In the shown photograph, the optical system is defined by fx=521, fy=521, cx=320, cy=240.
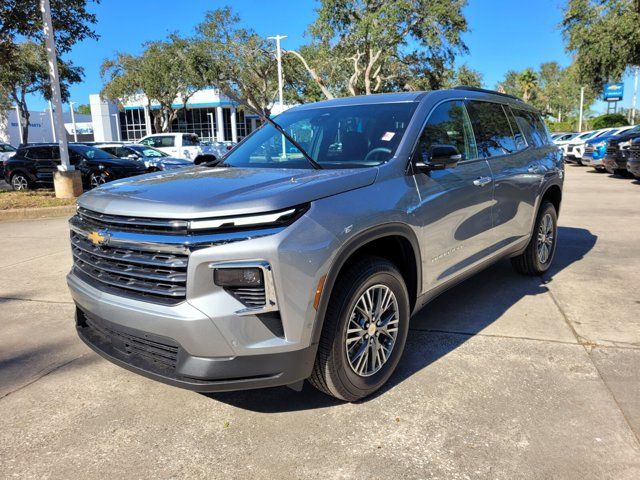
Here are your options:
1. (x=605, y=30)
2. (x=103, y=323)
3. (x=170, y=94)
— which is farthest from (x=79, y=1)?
(x=170, y=94)

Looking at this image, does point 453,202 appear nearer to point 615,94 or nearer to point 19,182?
point 19,182

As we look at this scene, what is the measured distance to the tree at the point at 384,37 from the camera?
24.0m

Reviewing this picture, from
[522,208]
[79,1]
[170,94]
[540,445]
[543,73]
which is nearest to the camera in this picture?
[540,445]

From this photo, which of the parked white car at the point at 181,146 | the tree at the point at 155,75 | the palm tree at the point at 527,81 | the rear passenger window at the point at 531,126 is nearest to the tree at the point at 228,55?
the tree at the point at 155,75

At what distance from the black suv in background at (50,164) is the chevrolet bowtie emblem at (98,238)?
13.0m

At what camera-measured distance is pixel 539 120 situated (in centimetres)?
609

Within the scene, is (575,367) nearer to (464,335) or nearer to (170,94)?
(464,335)

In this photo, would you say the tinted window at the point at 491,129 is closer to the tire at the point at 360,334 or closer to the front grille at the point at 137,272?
the tire at the point at 360,334

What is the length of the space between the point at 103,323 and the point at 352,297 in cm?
141

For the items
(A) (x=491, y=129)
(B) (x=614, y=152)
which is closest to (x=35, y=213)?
(A) (x=491, y=129)

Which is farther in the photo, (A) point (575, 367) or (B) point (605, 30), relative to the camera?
(B) point (605, 30)

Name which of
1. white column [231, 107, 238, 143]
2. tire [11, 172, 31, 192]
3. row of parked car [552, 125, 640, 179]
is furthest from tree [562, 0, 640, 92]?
white column [231, 107, 238, 143]

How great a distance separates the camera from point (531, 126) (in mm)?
5734

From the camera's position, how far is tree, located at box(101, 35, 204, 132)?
33.3 meters
